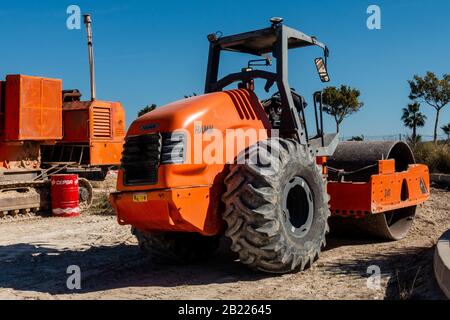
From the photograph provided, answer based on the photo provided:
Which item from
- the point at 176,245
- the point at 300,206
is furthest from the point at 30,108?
the point at 300,206

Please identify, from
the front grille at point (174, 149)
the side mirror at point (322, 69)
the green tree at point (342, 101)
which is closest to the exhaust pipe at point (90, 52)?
the side mirror at point (322, 69)

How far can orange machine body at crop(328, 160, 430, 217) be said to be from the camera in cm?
739

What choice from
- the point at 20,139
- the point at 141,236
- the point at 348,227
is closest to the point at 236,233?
the point at 141,236

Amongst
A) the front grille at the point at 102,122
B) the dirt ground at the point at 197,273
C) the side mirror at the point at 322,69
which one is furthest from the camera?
the front grille at the point at 102,122

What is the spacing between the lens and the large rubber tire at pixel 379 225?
8281mm

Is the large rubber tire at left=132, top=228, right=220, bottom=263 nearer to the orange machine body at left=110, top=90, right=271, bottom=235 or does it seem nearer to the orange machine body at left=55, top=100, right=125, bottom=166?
the orange machine body at left=110, top=90, right=271, bottom=235

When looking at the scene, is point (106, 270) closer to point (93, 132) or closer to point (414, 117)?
point (93, 132)

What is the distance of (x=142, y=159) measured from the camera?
6055 millimetres

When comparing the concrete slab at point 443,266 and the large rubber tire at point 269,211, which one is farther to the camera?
the large rubber tire at point 269,211

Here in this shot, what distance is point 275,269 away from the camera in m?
5.91

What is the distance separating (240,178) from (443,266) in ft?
6.89

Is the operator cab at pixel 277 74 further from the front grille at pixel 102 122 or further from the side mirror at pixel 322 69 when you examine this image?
the front grille at pixel 102 122

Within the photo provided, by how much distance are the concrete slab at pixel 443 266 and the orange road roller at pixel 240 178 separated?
4.50ft

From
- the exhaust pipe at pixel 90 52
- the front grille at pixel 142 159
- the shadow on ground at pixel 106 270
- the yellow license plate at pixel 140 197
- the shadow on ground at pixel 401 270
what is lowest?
the shadow on ground at pixel 106 270
